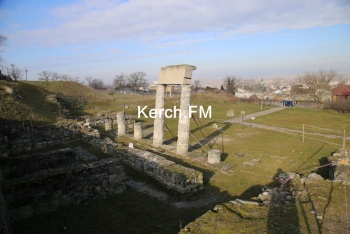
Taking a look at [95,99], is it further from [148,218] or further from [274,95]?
[274,95]

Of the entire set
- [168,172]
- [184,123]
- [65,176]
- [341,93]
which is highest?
[341,93]

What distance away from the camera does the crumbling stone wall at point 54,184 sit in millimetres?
7066

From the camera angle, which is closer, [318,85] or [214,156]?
[214,156]

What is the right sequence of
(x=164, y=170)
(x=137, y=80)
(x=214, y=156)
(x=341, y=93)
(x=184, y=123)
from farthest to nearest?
(x=137, y=80) → (x=341, y=93) → (x=184, y=123) → (x=214, y=156) → (x=164, y=170)

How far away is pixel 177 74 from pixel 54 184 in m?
8.68

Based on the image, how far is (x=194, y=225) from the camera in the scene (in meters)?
5.54

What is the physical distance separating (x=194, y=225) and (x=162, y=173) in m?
4.78

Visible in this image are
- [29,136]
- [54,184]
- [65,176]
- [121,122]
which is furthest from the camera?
[121,122]

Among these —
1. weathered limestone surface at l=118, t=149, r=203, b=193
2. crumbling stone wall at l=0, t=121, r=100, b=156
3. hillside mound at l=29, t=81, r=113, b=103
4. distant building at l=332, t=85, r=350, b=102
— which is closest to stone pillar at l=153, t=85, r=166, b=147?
weathered limestone surface at l=118, t=149, r=203, b=193

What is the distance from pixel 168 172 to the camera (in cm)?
995

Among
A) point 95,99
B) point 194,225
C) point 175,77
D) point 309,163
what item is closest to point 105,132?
point 175,77

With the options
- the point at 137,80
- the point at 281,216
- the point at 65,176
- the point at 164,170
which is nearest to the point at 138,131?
the point at 164,170

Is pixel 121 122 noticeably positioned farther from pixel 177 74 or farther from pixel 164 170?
pixel 164 170

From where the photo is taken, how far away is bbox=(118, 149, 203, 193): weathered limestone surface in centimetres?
952
